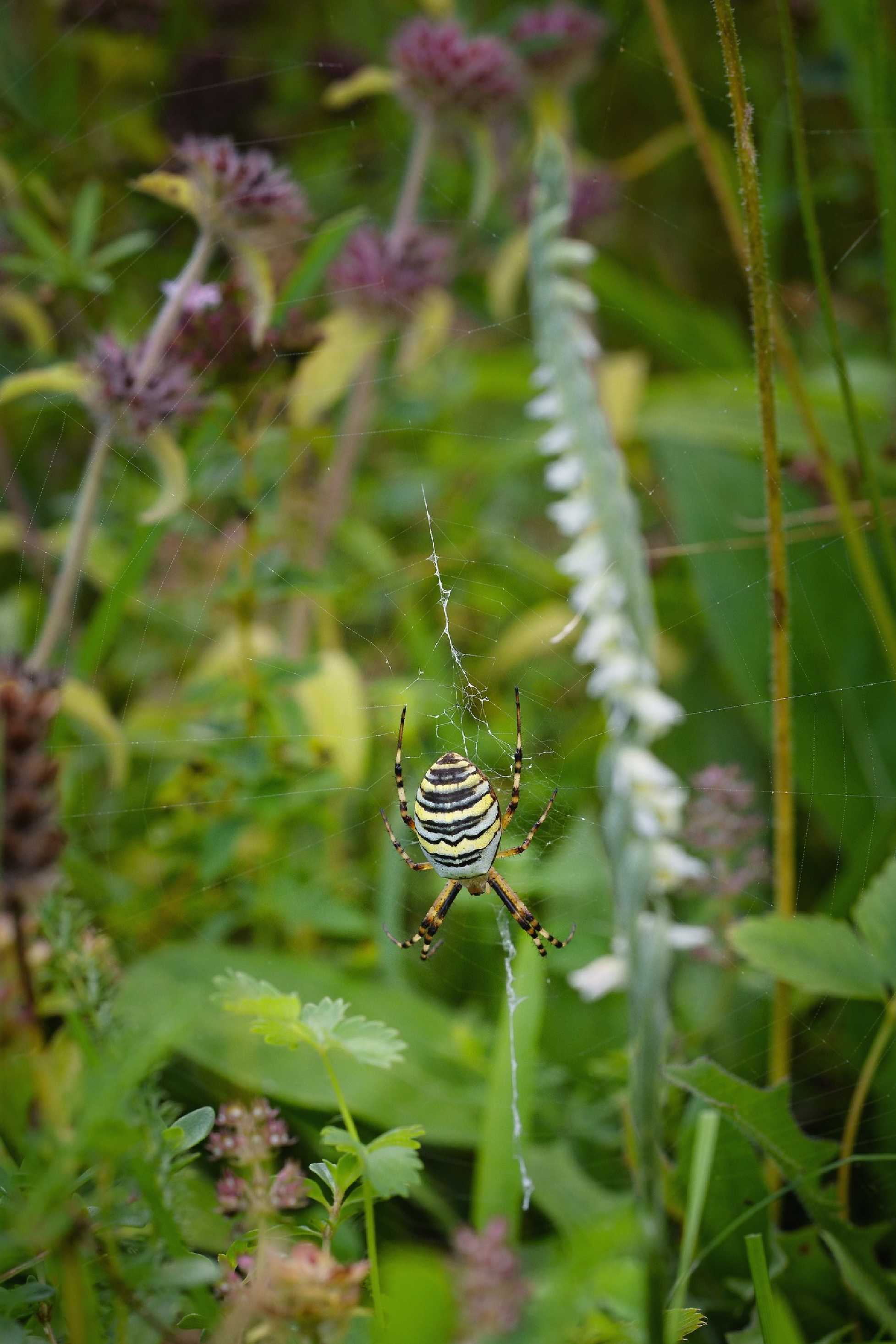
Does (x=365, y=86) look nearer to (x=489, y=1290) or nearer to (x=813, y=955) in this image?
(x=813, y=955)

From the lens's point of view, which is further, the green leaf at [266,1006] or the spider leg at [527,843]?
the spider leg at [527,843]

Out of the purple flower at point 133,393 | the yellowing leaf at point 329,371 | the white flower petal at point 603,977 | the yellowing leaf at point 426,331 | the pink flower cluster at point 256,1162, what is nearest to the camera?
the pink flower cluster at point 256,1162

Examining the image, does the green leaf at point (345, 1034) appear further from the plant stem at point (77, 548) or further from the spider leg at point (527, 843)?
the spider leg at point (527, 843)

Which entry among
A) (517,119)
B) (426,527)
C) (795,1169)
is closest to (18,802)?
(795,1169)

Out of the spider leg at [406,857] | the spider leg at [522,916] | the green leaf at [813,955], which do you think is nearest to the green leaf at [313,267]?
the spider leg at [406,857]

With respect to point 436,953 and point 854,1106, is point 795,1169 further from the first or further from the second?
point 436,953

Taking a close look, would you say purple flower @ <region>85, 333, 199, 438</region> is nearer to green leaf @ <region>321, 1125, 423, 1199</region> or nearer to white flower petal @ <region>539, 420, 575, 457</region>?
white flower petal @ <region>539, 420, 575, 457</region>
